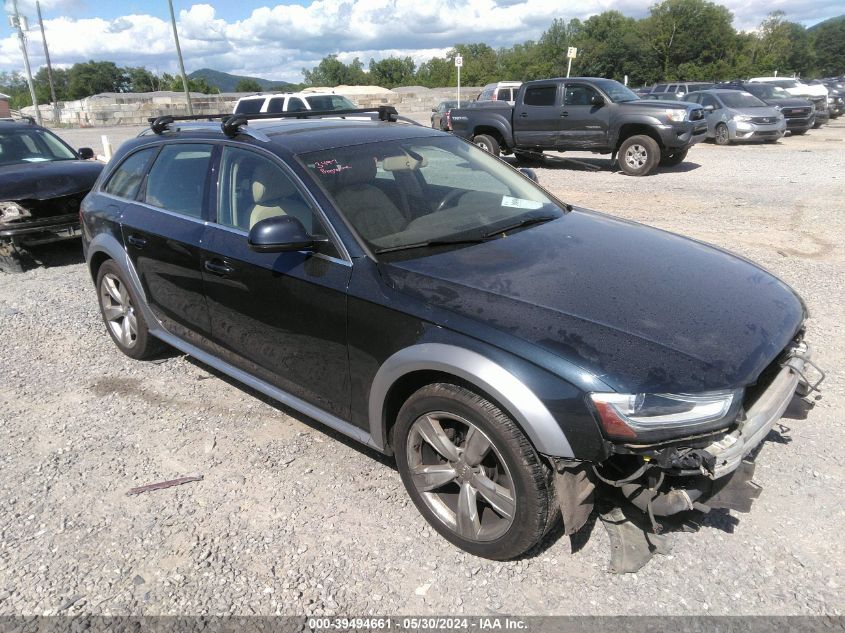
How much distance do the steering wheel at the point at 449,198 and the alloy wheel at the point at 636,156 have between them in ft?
34.2

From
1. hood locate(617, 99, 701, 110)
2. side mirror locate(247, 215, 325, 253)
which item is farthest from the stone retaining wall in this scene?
side mirror locate(247, 215, 325, 253)

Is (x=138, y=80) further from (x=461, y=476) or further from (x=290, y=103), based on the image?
(x=461, y=476)

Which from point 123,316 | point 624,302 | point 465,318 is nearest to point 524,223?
point 624,302

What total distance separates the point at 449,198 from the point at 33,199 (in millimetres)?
5942

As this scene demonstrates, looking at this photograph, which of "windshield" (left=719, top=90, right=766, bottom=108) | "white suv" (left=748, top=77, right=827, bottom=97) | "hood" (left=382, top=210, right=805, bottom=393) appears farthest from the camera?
"white suv" (left=748, top=77, right=827, bottom=97)

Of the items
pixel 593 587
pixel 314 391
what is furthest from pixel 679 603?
pixel 314 391

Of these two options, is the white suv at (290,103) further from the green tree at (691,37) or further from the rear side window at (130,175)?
the green tree at (691,37)

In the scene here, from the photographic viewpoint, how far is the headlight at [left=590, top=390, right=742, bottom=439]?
2191 mm

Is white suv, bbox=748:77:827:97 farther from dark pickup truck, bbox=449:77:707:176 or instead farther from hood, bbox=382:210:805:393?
hood, bbox=382:210:805:393

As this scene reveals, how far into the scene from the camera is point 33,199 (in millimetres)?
7262

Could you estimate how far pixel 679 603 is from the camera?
2.43 m

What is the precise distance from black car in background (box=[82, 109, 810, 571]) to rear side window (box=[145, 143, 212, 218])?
2cm

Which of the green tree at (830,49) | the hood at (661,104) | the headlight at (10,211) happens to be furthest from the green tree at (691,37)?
the headlight at (10,211)

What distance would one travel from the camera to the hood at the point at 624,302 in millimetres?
2301
